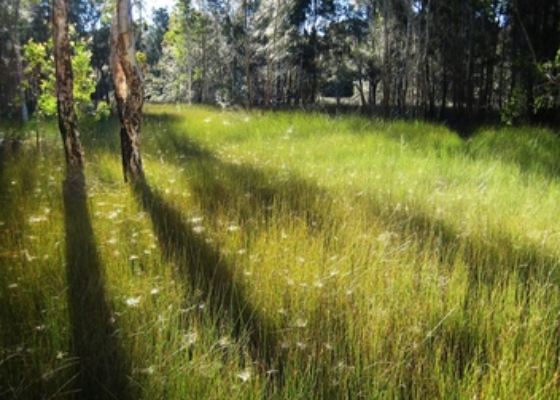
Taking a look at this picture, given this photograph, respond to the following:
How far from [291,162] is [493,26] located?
2107 centimetres

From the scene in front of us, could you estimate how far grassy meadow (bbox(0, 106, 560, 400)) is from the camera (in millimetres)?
1743

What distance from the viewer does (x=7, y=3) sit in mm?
21594

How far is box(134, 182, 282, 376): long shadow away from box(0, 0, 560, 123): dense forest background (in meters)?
13.9

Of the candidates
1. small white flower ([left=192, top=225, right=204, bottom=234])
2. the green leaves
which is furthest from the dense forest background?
small white flower ([left=192, top=225, right=204, bottom=234])

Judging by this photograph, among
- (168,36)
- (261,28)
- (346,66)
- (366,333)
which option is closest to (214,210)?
(366,333)

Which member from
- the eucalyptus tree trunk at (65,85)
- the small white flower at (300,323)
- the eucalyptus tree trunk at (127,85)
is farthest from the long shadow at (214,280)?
the eucalyptus tree trunk at (65,85)

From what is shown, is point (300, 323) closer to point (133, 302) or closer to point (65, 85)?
point (133, 302)

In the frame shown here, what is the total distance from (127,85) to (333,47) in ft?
119

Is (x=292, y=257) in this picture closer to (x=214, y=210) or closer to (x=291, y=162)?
(x=214, y=210)

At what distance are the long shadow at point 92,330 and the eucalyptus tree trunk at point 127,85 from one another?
272 centimetres

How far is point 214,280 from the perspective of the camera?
2.71m

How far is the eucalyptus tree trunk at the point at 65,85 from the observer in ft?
19.6

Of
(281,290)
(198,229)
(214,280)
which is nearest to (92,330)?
(214,280)

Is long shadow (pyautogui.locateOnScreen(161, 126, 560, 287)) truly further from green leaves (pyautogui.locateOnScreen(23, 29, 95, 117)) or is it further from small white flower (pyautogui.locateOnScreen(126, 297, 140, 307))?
green leaves (pyautogui.locateOnScreen(23, 29, 95, 117))
